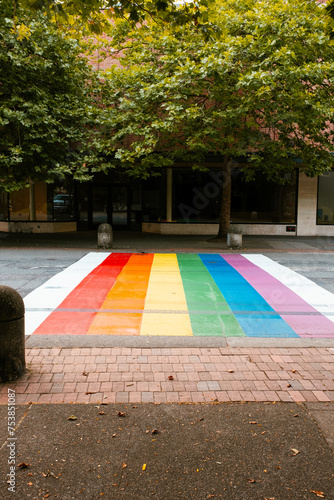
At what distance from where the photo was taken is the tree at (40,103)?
14500 mm

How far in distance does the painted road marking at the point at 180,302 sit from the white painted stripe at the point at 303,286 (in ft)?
0.06

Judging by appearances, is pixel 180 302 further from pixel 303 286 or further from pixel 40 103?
pixel 40 103

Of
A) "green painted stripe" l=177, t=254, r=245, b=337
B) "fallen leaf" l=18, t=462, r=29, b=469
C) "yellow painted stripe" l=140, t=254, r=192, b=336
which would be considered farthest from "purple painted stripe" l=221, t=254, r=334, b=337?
"fallen leaf" l=18, t=462, r=29, b=469

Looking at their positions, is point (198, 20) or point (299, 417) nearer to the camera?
point (299, 417)

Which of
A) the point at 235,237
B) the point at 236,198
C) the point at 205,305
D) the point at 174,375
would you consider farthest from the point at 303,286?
the point at 236,198

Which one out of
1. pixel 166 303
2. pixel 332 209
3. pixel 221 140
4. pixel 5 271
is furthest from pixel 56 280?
pixel 332 209

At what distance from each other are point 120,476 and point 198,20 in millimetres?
6502

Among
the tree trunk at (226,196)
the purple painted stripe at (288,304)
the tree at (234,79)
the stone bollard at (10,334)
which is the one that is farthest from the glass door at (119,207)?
the stone bollard at (10,334)

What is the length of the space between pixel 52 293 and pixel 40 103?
8.74m

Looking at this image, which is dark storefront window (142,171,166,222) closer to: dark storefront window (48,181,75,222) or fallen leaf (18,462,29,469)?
dark storefront window (48,181,75,222)

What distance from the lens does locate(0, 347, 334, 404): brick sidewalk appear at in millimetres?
4254

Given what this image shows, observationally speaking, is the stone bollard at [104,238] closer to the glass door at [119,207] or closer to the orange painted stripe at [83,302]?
the orange painted stripe at [83,302]

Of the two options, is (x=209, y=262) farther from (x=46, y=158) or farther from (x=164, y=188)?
(x=164, y=188)

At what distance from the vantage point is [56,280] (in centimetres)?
1001
